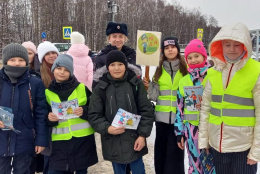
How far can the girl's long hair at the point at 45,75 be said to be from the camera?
309cm

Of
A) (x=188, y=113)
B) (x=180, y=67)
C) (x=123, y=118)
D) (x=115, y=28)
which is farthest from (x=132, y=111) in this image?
(x=115, y=28)

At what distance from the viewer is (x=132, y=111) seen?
258 centimetres

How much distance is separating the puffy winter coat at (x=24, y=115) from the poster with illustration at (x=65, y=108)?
158 mm

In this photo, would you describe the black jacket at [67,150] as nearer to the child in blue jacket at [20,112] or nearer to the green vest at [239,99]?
the child in blue jacket at [20,112]

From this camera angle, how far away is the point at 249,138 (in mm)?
1987

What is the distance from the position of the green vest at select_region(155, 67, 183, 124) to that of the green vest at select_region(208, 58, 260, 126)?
76cm

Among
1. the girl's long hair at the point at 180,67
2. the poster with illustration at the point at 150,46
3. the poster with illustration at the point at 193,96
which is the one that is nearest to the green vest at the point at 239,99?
the poster with illustration at the point at 193,96

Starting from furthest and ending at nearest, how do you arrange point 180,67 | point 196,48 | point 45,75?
point 45,75
point 180,67
point 196,48

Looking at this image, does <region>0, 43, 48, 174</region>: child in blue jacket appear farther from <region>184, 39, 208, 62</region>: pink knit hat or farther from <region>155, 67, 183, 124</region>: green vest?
<region>184, 39, 208, 62</region>: pink knit hat

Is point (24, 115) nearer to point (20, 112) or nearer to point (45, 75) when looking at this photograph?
point (20, 112)

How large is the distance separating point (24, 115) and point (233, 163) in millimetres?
2090

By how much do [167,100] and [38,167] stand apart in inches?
80.5

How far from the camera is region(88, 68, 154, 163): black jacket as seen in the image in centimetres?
254

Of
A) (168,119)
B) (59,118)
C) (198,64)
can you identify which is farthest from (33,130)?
(198,64)
